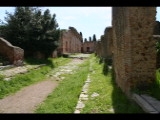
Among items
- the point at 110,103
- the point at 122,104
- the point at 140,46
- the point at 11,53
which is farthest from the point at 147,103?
the point at 11,53

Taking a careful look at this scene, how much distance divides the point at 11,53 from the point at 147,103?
12676mm

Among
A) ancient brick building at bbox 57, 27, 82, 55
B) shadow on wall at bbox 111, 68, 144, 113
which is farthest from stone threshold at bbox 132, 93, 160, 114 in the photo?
ancient brick building at bbox 57, 27, 82, 55

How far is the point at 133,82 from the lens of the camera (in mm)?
6875

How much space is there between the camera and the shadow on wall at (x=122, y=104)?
5.66m

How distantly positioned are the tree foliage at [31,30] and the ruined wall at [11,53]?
2.74 meters

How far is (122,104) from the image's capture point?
6.39 m

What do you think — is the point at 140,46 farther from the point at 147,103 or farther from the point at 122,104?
the point at 147,103

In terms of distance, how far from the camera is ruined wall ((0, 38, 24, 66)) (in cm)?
1659

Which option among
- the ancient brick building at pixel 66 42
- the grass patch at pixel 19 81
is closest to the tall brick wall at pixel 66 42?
the ancient brick building at pixel 66 42

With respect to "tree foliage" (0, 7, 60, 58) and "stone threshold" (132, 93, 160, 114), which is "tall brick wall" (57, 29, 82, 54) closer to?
"tree foliage" (0, 7, 60, 58)

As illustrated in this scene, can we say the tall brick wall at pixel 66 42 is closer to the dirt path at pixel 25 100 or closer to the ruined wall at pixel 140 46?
the dirt path at pixel 25 100
